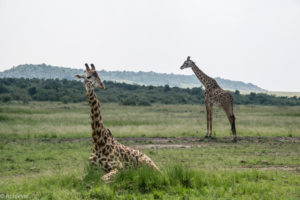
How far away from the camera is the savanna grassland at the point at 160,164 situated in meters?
7.37

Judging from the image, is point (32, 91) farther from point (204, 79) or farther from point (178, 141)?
point (178, 141)

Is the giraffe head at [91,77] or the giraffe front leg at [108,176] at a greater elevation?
the giraffe head at [91,77]

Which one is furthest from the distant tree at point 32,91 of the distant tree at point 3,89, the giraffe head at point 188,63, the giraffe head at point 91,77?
the giraffe head at point 91,77

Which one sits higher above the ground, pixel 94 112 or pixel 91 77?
pixel 91 77

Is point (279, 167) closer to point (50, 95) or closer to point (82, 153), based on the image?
point (82, 153)

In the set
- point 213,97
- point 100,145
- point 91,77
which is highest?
point 91,77

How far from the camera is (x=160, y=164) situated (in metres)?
11.0

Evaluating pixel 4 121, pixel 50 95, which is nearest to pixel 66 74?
pixel 50 95

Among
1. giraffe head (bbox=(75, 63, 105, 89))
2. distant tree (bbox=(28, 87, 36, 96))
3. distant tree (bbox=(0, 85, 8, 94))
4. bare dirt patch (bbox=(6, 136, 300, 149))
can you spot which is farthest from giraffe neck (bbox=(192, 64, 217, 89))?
distant tree (bbox=(0, 85, 8, 94))

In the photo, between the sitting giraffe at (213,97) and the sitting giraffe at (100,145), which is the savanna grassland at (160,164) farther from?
the sitting giraffe at (213,97)

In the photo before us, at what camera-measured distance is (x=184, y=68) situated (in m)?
21.4

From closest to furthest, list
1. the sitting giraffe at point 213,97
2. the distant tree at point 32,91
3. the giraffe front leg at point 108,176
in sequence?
the giraffe front leg at point 108,176, the sitting giraffe at point 213,97, the distant tree at point 32,91

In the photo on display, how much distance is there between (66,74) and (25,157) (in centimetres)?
18194

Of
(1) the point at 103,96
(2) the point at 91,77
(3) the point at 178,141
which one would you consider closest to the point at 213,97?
(3) the point at 178,141
